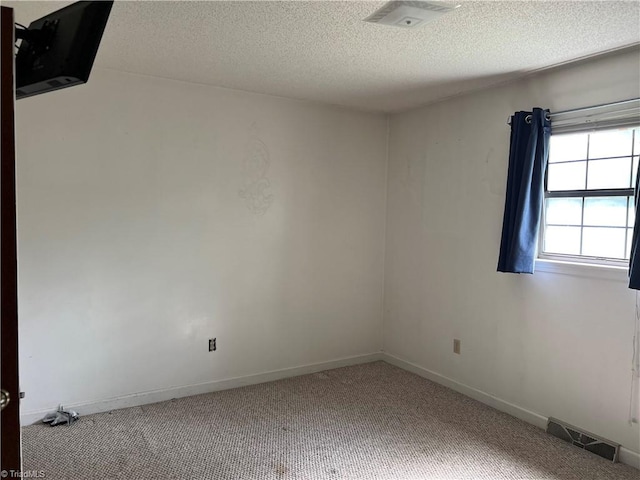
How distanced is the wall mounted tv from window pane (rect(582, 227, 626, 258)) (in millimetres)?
2910

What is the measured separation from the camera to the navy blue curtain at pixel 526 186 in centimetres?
304

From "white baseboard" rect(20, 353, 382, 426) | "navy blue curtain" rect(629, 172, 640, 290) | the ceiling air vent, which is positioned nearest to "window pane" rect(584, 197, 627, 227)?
"navy blue curtain" rect(629, 172, 640, 290)

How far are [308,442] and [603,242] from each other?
2.23 metres

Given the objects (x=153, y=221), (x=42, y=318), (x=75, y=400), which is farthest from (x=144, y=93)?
(x=75, y=400)

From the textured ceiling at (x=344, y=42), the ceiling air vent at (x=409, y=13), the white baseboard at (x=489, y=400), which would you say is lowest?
the white baseboard at (x=489, y=400)

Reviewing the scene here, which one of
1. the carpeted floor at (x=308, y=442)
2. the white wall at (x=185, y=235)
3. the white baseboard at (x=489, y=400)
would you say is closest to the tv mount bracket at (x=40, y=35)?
the white wall at (x=185, y=235)

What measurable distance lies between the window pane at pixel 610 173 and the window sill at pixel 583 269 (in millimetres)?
501

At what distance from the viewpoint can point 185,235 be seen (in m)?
3.54

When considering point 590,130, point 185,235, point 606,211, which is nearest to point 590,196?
point 606,211

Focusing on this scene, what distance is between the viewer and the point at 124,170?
330 centimetres

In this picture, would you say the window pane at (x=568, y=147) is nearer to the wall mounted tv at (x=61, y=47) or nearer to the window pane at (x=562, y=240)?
the window pane at (x=562, y=240)

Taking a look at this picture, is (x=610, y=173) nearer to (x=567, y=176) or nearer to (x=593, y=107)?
(x=567, y=176)

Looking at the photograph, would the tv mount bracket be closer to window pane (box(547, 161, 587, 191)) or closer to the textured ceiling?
the textured ceiling

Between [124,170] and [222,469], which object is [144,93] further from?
[222,469]
